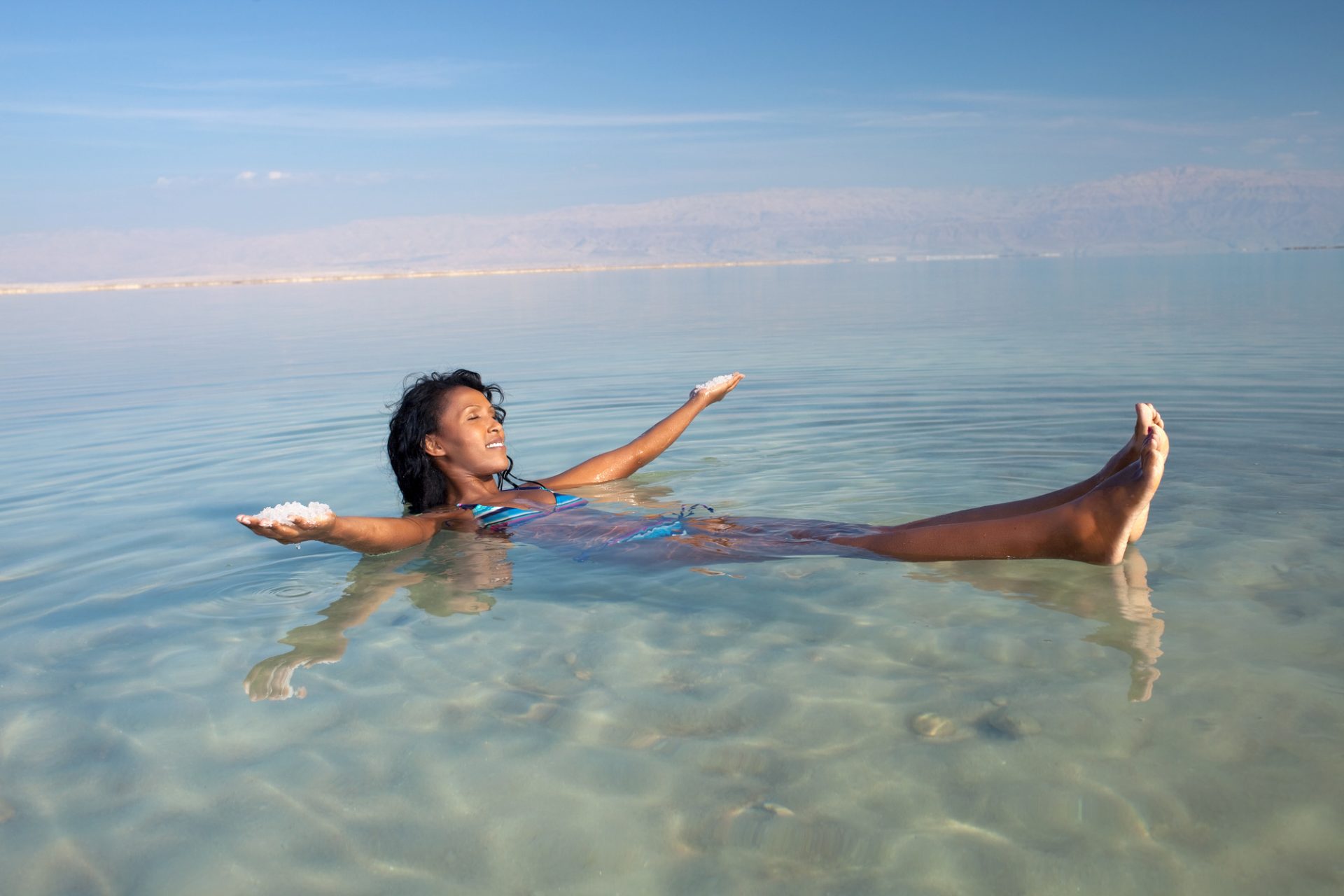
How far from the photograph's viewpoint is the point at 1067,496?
4.29 m

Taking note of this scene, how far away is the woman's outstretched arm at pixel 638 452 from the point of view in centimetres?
680

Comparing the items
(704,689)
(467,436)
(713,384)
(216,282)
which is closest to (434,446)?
(467,436)

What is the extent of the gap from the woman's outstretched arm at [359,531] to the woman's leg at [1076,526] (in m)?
2.33

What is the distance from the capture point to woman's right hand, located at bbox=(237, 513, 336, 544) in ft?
12.5

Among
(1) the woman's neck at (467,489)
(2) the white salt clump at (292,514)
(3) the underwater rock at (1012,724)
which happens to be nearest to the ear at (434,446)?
(1) the woman's neck at (467,489)

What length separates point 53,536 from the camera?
6309 mm

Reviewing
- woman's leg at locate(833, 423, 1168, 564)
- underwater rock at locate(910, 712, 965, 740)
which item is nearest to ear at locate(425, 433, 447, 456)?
woman's leg at locate(833, 423, 1168, 564)

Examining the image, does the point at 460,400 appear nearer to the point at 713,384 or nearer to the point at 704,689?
the point at 713,384

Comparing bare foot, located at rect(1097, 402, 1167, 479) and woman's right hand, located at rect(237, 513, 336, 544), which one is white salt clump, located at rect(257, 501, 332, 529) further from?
bare foot, located at rect(1097, 402, 1167, 479)

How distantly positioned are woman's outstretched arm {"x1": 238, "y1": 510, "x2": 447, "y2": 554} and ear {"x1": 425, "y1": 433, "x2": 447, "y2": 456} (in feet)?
1.03

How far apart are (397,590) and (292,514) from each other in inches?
47.4

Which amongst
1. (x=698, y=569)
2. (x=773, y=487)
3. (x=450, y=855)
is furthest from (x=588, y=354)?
(x=450, y=855)

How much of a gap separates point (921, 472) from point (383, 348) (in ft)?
46.3

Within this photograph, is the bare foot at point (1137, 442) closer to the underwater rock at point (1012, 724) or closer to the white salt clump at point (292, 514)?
the underwater rock at point (1012, 724)
